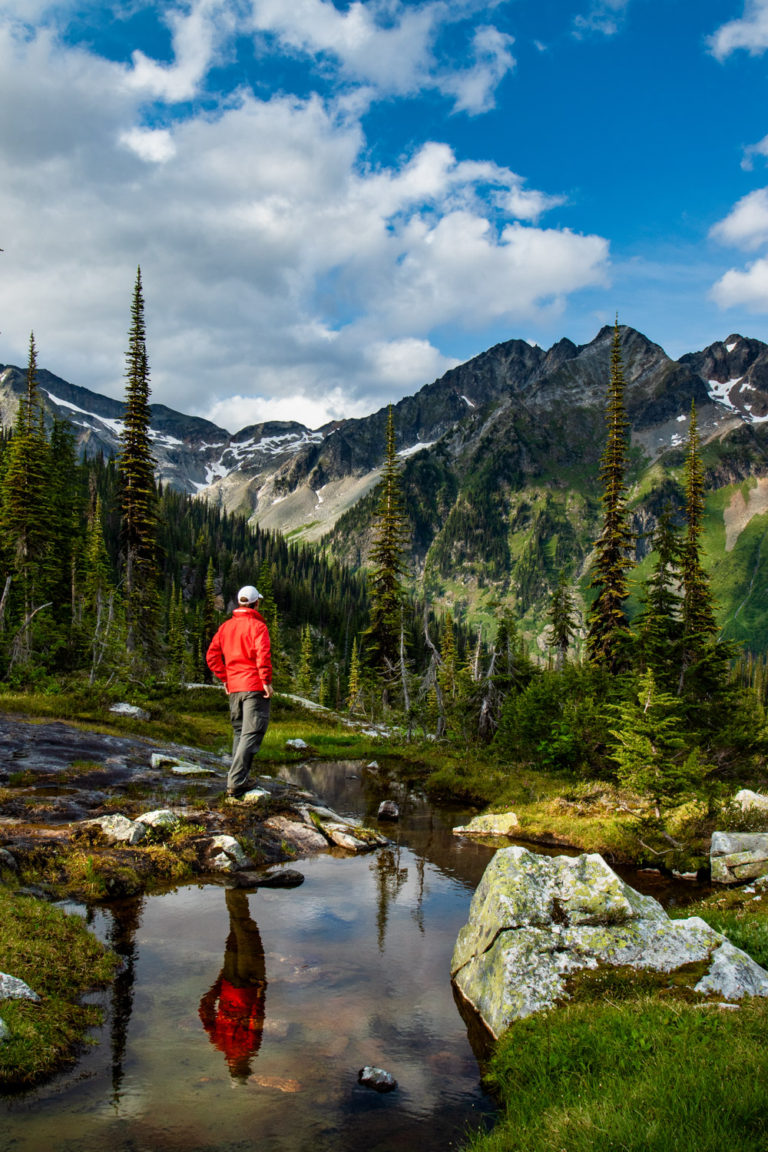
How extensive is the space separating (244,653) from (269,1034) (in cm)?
751

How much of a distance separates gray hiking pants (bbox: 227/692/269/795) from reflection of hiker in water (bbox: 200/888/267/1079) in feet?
15.4

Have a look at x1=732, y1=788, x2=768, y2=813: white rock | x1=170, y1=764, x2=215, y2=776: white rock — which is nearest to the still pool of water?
x1=170, y1=764, x2=215, y2=776: white rock

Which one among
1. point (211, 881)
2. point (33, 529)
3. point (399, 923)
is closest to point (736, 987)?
point (399, 923)

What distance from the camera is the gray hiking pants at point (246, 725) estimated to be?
524 inches

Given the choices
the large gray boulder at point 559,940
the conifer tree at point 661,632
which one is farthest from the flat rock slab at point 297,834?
the conifer tree at point 661,632

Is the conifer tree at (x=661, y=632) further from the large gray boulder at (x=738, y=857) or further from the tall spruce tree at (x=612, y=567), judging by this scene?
the large gray boulder at (x=738, y=857)

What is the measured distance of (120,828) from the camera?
11.3 m

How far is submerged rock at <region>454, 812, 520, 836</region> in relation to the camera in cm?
1706

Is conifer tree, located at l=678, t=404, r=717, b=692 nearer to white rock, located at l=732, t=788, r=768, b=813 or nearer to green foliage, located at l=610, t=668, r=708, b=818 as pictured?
white rock, located at l=732, t=788, r=768, b=813

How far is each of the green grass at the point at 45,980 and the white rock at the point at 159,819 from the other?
3.59 metres

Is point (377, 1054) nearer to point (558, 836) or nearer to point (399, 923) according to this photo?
point (399, 923)

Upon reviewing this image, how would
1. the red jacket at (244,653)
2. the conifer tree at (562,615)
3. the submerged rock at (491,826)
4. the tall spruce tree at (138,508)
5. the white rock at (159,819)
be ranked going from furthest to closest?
the conifer tree at (562,615)
the tall spruce tree at (138,508)
the submerged rock at (491,826)
the red jacket at (244,653)
the white rock at (159,819)

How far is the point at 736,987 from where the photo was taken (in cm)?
686

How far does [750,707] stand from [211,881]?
74.8 feet
